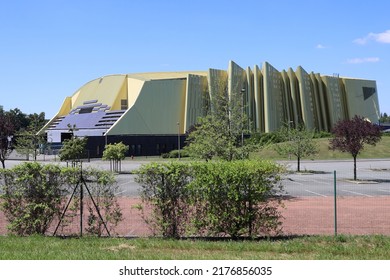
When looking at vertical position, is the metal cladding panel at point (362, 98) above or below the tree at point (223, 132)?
above

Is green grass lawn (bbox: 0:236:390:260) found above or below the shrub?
below

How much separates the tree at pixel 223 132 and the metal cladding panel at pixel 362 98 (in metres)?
81.8

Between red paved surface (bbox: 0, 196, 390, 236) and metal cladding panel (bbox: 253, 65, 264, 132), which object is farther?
metal cladding panel (bbox: 253, 65, 264, 132)

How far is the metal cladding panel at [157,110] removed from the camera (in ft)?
262

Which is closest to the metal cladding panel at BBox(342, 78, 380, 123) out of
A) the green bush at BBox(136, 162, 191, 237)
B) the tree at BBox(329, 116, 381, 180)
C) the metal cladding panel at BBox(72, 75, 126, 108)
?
the metal cladding panel at BBox(72, 75, 126, 108)

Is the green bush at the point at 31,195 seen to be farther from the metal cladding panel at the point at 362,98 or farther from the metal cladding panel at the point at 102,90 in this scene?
the metal cladding panel at the point at 362,98

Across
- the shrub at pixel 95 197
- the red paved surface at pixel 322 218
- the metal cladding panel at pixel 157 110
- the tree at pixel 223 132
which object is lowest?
the red paved surface at pixel 322 218

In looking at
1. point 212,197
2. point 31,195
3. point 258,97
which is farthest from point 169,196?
point 258,97

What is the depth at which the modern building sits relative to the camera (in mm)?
79375

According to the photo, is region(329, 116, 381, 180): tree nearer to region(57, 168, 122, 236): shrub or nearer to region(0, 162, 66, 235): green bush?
region(57, 168, 122, 236): shrub

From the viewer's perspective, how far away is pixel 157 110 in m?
83.5

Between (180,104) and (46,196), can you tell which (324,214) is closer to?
(46,196)

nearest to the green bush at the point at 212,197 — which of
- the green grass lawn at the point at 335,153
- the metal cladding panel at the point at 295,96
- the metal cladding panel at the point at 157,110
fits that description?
the green grass lawn at the point at 335,153

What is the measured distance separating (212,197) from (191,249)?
67.3 inches
